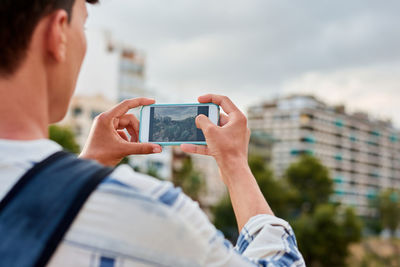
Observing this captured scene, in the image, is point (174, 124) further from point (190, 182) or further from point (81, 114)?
point (190, 182)

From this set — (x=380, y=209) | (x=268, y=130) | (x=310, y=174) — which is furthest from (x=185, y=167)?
→ (x=268, y=130)

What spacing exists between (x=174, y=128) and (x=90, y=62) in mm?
49719

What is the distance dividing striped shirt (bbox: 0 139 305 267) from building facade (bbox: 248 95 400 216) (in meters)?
84.8

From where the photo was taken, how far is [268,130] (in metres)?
91.9

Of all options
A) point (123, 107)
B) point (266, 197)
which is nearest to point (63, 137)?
point (266, 197)

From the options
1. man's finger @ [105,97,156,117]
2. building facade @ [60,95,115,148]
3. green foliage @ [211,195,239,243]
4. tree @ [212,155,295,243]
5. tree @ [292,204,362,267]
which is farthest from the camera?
building facade @ [60,95,115,148]

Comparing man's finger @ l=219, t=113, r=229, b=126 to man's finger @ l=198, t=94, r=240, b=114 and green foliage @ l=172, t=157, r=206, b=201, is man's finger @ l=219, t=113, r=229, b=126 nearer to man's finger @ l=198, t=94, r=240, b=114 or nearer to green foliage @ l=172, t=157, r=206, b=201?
man's finger @ l=198, t=94, r=240, b=114

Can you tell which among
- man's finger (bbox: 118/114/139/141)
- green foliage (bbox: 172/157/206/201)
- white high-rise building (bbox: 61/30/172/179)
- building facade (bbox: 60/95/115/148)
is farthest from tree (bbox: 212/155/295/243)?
man's finger (bbox: 118/114/139/141)

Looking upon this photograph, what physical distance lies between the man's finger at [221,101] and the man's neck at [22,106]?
0.69 metres

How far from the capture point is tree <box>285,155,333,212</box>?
5144cm

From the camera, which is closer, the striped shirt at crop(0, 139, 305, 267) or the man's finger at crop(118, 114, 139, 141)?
the striped shirt at crop(0, 139, 305, 267)

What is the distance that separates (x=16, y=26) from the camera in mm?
904

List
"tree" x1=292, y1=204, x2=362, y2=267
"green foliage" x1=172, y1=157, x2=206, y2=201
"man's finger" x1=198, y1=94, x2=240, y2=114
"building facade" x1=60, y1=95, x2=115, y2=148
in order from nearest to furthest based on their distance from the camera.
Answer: "man's finger" x1=198, y1=94, x2=240, y2=114 → "tree" x1=292, y1=204, x2=362, y2=267 → "building facade" x1=60, y1=95, x2=115, y2=148 → "green foliage" x1=172, y1=157, x2=206, y2=201

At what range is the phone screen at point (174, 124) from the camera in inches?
73.4
